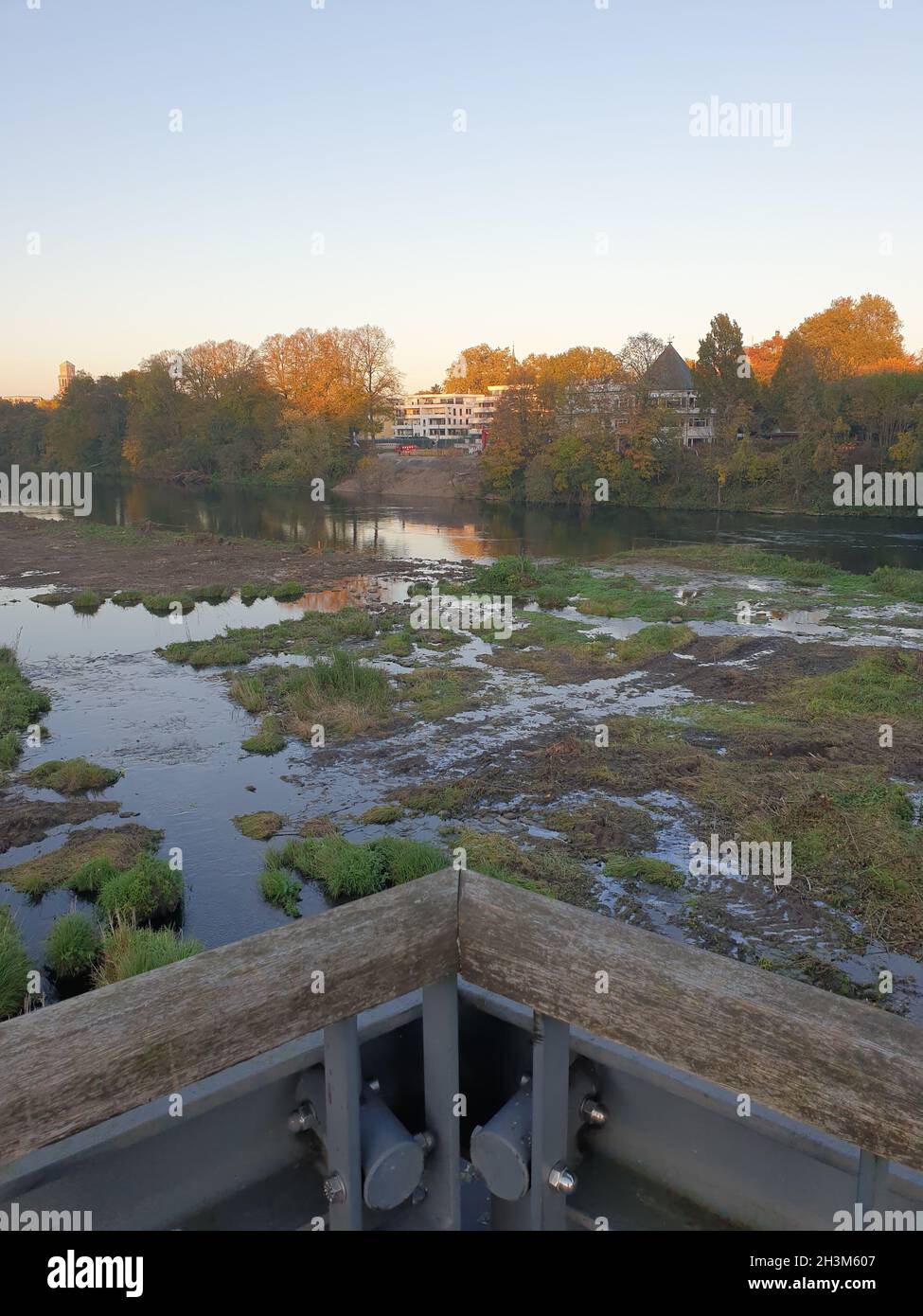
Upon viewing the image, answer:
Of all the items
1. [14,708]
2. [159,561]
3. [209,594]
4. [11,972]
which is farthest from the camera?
[159,561]

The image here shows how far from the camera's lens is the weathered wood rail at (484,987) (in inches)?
68.1

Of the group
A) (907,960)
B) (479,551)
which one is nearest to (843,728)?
(907,960)

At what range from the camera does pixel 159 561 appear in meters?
39.2

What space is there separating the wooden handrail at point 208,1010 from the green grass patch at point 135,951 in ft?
24.2

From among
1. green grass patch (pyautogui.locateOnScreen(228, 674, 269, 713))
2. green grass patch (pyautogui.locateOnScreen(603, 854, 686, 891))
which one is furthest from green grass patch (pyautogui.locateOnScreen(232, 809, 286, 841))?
green grass patch (pyautogui.locateOnScreen(228, 674, 269, 713))

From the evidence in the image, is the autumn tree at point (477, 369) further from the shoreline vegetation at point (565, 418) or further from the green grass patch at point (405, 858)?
the green grass patch at point (405, 858)

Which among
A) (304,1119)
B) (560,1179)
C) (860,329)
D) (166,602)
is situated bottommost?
(560,1179)

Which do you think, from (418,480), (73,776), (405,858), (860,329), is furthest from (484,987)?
(860,329)

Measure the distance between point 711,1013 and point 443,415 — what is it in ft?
547

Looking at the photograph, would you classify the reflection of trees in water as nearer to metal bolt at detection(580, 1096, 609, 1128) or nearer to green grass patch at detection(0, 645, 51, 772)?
green grass patch at detection(0, 645, 51, 772)

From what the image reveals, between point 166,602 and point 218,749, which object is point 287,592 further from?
point 218,749

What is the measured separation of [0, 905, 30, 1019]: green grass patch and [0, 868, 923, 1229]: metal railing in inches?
309

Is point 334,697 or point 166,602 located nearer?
point 334,697

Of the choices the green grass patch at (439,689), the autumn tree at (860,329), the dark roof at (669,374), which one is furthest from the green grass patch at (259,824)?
the autumn tree at (860,329)
